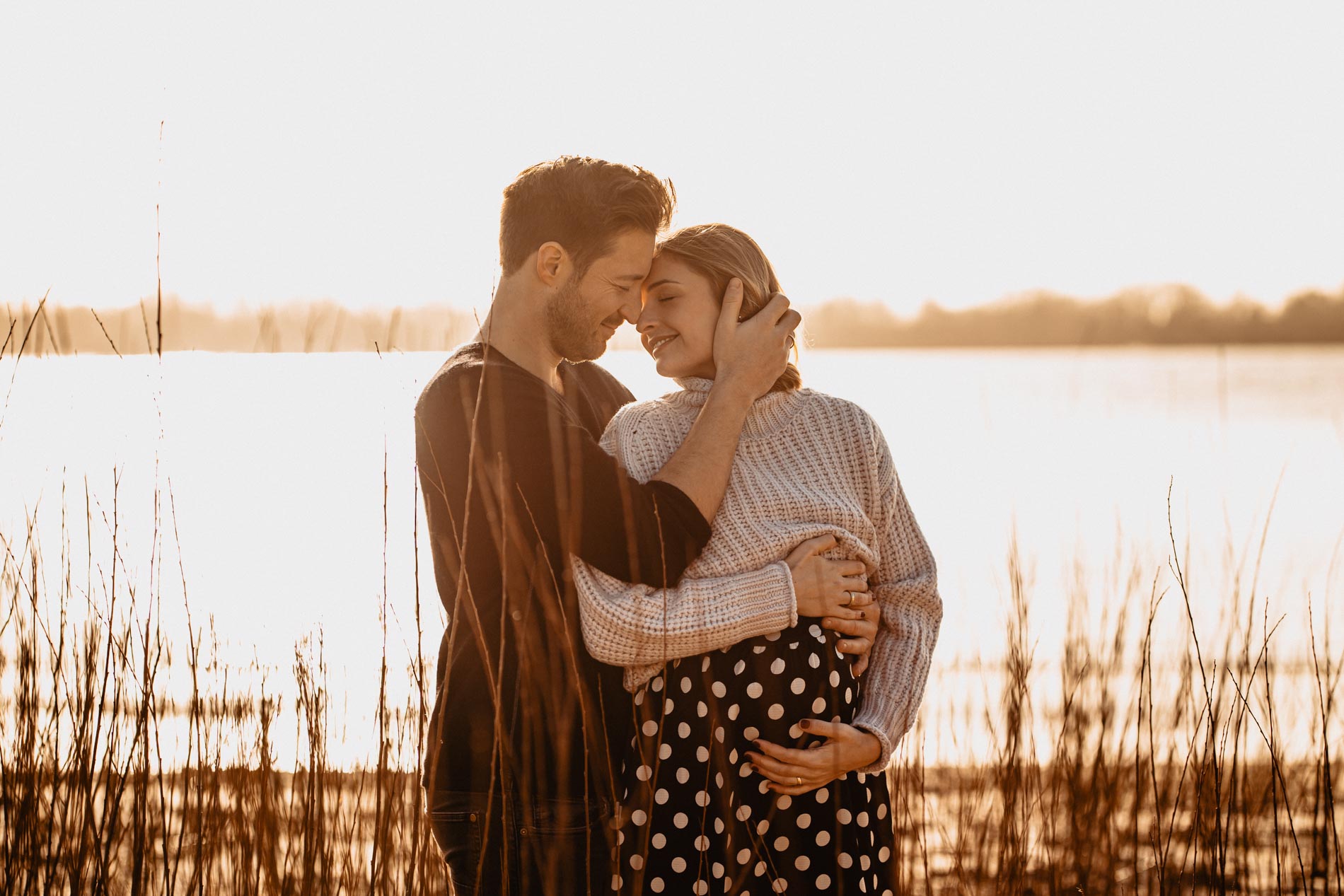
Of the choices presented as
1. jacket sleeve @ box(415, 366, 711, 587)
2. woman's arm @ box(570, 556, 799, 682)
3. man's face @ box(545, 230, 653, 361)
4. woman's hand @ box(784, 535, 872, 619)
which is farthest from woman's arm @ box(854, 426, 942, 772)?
man's face @ box(545, 230, 653, 361)

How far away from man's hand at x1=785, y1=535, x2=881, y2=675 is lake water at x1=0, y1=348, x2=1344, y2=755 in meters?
0.47

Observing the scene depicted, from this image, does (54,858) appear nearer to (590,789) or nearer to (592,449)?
(590,789)

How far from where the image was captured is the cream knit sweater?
1505 millimetres

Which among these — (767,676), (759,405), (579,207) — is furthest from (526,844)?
(579,207)

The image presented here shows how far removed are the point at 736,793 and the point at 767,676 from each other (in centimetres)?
15

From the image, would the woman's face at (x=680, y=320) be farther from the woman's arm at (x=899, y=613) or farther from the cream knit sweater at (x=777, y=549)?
the woman's arm at (x=899, y=613)

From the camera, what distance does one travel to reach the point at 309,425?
2.15 m

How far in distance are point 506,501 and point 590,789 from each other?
43 centimetres

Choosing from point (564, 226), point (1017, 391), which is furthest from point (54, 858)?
point (1017, 391)

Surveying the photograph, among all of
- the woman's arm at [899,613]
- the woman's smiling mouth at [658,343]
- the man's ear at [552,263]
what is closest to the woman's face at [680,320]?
the woman's smiling mouth at [658,343]

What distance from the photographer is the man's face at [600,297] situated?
1775 millimetres

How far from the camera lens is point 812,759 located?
149cm

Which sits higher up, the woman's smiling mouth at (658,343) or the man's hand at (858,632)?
the woman's smiling mouth at (658,343)

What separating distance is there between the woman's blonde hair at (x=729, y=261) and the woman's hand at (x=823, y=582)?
0.28 m
